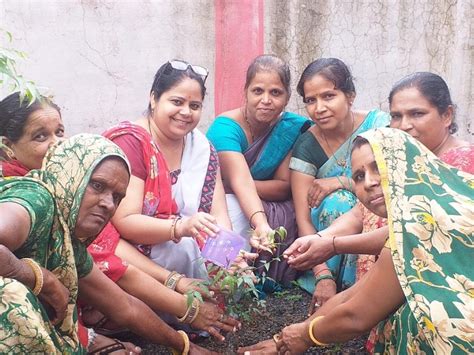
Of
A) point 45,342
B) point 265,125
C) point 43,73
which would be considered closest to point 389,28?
point 265,125

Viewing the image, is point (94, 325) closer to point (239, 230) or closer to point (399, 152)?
point (239, 230)

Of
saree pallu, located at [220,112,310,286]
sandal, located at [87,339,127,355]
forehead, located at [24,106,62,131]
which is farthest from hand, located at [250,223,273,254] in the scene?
forehead, located at [24,106,62,131]

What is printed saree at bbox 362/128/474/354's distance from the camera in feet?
7.77

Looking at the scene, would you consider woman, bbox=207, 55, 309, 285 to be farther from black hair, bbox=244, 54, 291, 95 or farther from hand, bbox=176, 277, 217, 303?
hand, bbox=176, 277, 217, 303

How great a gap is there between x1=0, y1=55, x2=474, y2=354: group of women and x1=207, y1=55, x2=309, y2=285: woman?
1 centimetres

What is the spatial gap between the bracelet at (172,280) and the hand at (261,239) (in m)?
0.51

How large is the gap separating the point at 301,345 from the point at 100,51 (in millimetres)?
3658

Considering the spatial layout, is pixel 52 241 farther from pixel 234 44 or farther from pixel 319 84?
pixel 234 44

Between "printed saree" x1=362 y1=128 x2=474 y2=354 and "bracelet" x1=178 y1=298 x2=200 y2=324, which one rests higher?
"printed saree" x1=362 y1=128 x2=474 y2=354

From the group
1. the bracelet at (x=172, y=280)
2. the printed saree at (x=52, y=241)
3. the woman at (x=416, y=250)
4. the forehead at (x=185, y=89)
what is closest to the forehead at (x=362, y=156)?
the woman at (x=416, y=250)

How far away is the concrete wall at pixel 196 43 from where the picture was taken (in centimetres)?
566

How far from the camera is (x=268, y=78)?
4.34 m

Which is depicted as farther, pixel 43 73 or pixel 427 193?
pixel 43 73

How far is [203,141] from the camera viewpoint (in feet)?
13.6
